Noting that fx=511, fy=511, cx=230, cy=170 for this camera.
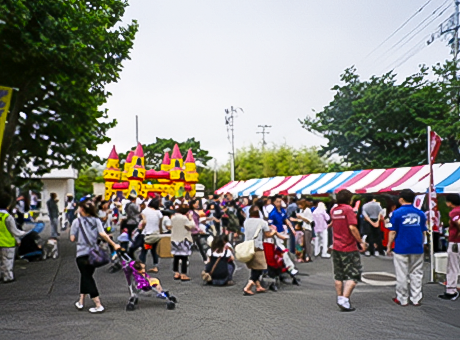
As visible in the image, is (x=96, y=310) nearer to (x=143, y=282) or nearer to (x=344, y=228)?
(x=143, y=282)

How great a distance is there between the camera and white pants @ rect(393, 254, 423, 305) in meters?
7.87

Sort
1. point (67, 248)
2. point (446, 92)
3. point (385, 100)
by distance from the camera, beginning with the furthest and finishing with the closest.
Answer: point (385, 100), point (446, 92), point (67, 248)

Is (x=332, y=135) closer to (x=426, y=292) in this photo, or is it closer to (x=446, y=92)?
(x=446, y=92)

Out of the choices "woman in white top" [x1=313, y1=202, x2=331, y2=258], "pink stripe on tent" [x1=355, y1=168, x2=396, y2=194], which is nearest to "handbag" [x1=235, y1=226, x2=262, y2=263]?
"woman in white top" [x1=313, y1=202, x2=331, y2=258]

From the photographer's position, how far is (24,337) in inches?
245

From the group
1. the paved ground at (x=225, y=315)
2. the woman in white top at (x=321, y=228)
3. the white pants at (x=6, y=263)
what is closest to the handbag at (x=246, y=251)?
the paved ground at (x=225, y=315)

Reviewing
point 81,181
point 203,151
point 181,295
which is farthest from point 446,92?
point 81,181

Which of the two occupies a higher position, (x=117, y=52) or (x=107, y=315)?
(x=117, y=52)

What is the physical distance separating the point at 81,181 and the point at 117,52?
55.5 metres

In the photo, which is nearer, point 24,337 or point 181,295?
point 24,337

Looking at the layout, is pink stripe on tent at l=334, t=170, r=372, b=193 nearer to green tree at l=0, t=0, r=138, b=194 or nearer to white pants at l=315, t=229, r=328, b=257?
white pants at l=315, t=229, r=328, b=257

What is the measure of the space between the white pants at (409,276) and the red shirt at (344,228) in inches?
39.2

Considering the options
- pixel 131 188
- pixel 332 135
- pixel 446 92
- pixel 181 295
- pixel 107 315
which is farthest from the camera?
pixel 131 188

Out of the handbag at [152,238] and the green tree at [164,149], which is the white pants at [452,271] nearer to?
the handbag at [152,238]
